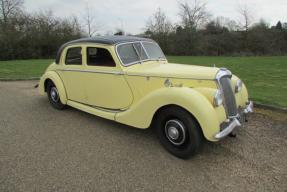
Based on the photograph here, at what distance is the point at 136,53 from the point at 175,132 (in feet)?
6.45

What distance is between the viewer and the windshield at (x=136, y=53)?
15.7 feet

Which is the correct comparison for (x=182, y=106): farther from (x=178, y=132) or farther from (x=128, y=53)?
(x=128, y=53)

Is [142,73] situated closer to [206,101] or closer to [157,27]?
[206,101]

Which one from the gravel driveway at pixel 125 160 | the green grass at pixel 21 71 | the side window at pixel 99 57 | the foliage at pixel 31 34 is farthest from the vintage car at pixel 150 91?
the foliage at pixel 31 34

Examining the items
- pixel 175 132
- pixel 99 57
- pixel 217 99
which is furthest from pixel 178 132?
pixel 99 57

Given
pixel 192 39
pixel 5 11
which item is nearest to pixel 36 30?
pixel 5 11

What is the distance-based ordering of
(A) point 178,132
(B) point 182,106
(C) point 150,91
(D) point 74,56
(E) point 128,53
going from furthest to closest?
(D) point 74,56, (E) point 128,53, (C) point 150,91, (A) point 178,132, (B) point 182,106

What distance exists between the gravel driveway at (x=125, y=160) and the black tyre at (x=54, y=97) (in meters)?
0.93

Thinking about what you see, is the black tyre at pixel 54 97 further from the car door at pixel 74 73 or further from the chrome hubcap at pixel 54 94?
the car door at pixel 74 73

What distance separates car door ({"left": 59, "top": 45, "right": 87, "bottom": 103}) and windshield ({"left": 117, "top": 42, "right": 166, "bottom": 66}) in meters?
1.10

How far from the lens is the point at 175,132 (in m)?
3.79

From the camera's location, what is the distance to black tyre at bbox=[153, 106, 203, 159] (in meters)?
3.58

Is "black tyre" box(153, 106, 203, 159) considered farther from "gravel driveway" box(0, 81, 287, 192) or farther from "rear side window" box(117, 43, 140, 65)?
"rear side window" box(117, 43, 140, 65)

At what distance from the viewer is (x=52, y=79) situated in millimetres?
6141
